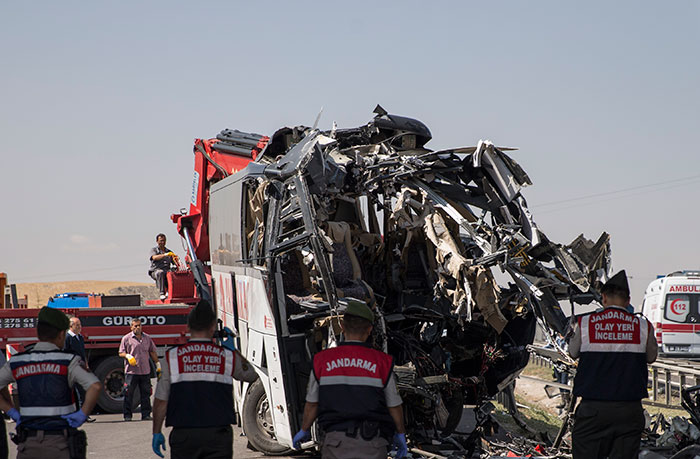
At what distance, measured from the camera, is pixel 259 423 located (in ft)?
37.8

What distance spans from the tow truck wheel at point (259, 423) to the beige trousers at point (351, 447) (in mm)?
5469

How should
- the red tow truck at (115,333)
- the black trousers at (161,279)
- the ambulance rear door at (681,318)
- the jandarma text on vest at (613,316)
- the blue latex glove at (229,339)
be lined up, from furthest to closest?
the ambulance rear door at (681,318), the black trousers at (161,279), the red tow truck at (115,333), the blue latex glove at (229,339), the jandarma text on vest at (613,316)

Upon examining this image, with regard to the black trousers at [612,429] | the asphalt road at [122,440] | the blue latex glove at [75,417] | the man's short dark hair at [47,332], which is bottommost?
the asphalt road at [122,440]

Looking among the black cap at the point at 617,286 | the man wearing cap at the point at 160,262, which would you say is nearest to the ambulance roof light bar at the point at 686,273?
the man wearing cap at the point at 160,262

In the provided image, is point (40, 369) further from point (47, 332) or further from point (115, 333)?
point (115, 333)

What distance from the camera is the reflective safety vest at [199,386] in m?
6.14

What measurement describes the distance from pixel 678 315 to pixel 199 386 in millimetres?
22463

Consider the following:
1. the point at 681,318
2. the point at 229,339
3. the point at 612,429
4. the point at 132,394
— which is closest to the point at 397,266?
the point at 229,339

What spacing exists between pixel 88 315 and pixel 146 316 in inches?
38.8

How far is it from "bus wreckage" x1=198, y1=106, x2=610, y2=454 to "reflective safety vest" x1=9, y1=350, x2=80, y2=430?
11.9 feet

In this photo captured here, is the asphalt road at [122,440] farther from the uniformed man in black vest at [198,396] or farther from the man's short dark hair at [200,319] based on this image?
the man's short dark hair at [200,319]

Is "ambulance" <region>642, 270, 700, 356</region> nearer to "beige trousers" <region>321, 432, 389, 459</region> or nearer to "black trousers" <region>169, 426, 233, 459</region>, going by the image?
"beige trousers" <region>321, 432, 389, 459</region>

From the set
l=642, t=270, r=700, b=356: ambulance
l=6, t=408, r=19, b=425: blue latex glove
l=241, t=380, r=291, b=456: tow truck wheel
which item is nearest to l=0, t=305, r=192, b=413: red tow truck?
l=241, t=380, r=291, b=456: tow truck wheel

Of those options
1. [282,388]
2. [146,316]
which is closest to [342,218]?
[282,388]
